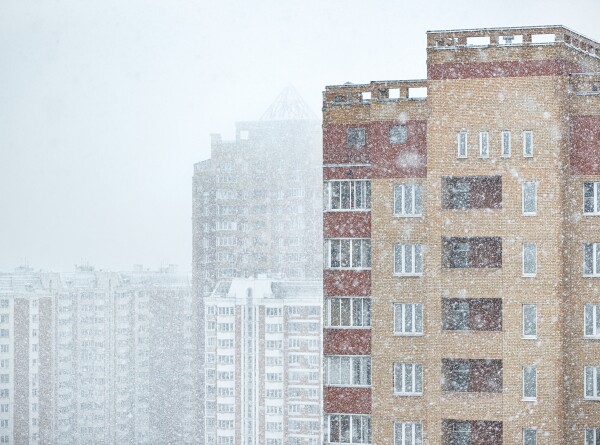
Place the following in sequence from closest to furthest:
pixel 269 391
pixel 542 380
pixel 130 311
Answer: pixel 542 380 < pixel 269 391 < pixel 130 311

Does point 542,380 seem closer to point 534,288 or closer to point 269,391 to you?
point 534,288

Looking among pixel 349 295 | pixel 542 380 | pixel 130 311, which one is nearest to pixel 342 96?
pixel 349 295

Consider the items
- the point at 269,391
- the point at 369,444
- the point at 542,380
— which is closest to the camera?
the point at 542,380

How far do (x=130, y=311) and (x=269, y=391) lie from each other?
54.0ft

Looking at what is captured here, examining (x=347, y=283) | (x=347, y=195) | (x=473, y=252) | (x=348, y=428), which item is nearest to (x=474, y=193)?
(x=473, y=252)

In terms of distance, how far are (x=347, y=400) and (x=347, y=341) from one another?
3.31 ft

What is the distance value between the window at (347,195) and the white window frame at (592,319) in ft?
12.9

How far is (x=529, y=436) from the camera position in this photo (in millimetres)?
12578

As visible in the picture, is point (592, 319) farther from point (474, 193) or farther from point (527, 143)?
point (527, 143)

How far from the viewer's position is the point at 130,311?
180ft

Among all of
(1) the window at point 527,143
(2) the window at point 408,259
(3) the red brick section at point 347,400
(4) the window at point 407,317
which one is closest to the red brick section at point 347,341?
(4) the window at point 407,317

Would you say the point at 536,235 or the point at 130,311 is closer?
the point at 536,235

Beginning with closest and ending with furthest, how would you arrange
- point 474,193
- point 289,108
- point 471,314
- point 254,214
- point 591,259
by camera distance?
point 591,259 → point 471,314 → point 474,193 → point 254,214 → point 289,108

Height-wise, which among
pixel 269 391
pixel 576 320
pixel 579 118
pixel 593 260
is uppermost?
pixel 579 118
